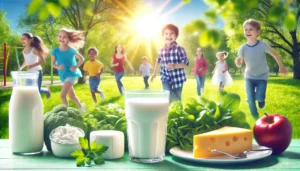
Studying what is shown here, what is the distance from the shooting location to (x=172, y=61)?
336 centimetres

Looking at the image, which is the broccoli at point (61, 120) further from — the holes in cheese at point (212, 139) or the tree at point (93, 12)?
the tree at point (93, 12)

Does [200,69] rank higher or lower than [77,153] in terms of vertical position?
higher

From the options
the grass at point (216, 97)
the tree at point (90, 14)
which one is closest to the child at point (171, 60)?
the grass at point (216, 97)

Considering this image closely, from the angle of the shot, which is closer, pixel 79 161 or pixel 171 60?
pixel 79 161

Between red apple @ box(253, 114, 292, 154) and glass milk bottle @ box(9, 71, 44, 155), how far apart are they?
600 millimetres

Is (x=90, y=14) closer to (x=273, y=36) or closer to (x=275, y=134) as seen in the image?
(x=273, y=36)

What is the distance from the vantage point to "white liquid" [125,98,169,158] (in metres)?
1.22

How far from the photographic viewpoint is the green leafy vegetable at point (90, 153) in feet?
3.86

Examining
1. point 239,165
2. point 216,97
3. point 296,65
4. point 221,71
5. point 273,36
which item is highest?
A: point 273,36

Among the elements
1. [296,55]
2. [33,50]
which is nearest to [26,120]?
[33,50]

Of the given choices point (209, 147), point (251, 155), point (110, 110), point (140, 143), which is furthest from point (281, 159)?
point (110, 110)

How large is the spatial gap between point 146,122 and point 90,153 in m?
0.15

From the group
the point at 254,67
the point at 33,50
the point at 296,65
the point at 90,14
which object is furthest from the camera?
the point at 296,65

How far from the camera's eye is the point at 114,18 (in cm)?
963
